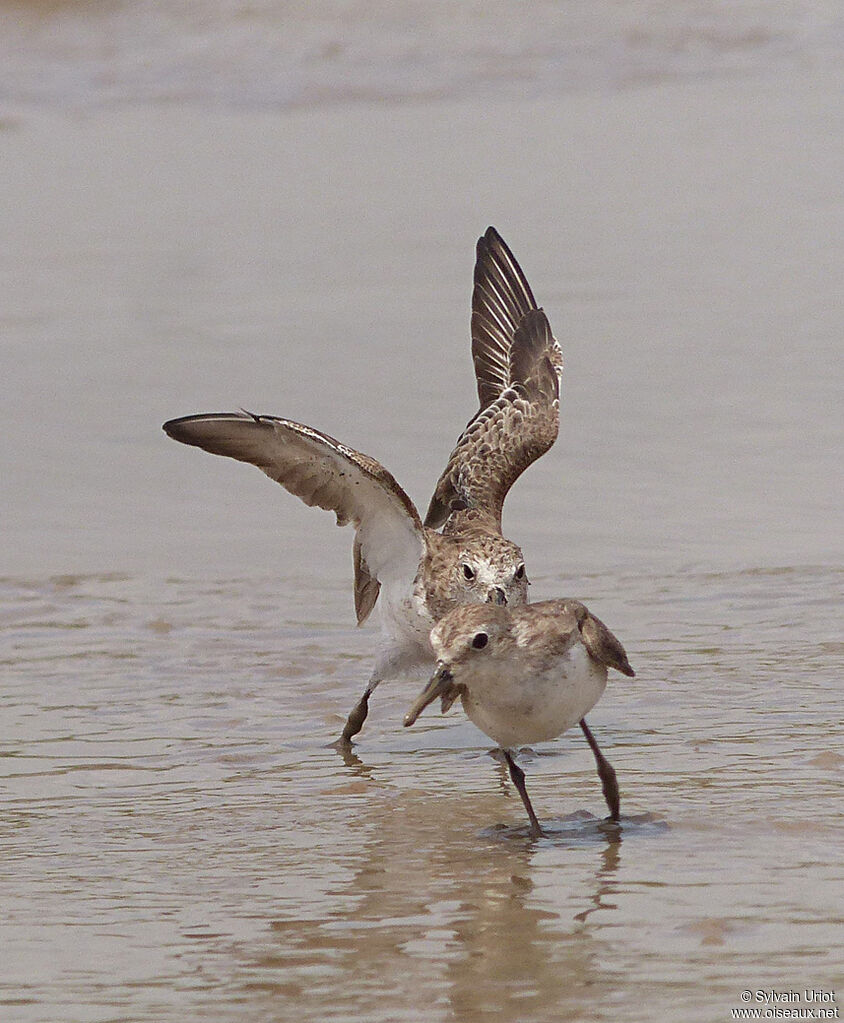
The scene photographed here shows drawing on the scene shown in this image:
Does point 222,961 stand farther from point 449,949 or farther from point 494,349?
point 494,349

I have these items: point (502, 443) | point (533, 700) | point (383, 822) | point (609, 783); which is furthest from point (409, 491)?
point (533, 700)

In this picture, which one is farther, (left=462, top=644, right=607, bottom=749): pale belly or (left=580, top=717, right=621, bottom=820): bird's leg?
(left=580, top=717, right=621, bottom=820): bird's leg

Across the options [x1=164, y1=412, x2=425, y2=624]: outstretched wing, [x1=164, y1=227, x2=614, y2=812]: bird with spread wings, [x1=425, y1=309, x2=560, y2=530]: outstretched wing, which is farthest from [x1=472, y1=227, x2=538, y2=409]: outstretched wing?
[x1=164, y1=412, x2=425, y2=624]: outstretched wing

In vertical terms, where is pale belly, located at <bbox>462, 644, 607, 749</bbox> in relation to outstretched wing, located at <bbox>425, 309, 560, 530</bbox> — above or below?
below

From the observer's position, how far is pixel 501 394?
9.45m

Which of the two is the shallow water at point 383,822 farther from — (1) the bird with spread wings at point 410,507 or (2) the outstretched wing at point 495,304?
(2) the outstretched wing at point 495,304

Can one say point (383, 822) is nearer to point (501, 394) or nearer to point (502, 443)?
point (502, 443)

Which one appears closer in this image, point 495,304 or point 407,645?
point 407,645

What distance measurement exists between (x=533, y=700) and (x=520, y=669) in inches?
3.8

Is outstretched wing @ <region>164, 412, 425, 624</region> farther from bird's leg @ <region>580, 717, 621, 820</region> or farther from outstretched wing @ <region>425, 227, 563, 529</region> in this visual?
bird's leg @ <region>580, 717, 621, 820</region>

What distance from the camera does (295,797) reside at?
6637 mm

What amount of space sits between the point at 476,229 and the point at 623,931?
9681 millimetres

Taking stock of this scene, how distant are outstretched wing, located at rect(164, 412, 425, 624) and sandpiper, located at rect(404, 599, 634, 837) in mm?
1522

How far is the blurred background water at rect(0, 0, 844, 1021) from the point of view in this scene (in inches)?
211
